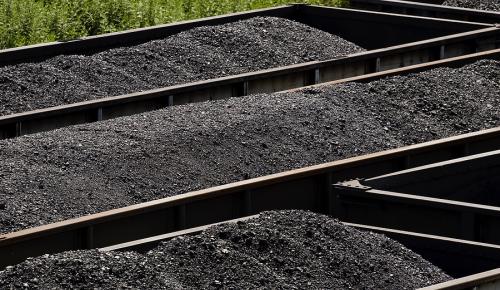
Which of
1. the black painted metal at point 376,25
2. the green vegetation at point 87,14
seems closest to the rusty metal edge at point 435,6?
the black painted metal at point 376,25

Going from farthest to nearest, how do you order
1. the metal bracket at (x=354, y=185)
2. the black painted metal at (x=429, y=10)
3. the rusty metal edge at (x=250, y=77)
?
the black painted metal at (x=429, y=10), the rusty metal edge at (x=250, y=77), the metal bracket at (x=354, y=185)

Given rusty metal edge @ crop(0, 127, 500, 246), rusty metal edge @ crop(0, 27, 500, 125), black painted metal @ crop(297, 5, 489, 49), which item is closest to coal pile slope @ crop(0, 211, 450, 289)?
rusty metal edge @ crop(0, 127, 500, 246)

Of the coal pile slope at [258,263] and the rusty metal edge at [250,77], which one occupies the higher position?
the coal pile slope at [258,263]

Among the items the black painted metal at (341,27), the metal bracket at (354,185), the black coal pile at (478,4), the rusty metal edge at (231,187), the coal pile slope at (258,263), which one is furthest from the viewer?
the black coal pile at (478,4)

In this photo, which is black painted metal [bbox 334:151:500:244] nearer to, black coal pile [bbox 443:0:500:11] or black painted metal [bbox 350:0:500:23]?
black painted metal [bbox 350:0:500:23]

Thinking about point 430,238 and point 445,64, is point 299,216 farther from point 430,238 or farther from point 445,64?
point 445,64

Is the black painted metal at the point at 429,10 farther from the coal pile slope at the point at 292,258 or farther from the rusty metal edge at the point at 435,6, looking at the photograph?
the coal pile slope at the point at 292,258

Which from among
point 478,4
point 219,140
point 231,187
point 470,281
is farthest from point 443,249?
point 478,4

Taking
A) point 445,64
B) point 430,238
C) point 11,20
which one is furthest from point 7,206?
point 11,20

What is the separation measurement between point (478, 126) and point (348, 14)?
18.6ft

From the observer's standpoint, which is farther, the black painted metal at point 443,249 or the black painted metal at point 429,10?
the black painted metal at point 429,10

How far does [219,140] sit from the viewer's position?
1420 centimetres

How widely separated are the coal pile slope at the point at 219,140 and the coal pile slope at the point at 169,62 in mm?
1935

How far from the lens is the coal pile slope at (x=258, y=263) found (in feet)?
33.8
